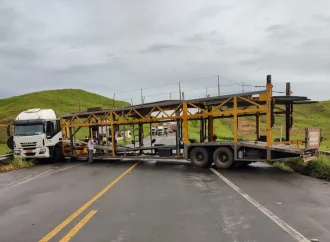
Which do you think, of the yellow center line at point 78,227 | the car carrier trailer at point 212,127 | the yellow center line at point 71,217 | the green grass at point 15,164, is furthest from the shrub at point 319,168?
the green grass at point 15,164

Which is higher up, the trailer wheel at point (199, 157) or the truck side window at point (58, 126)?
the truck side window at point (58, 126)

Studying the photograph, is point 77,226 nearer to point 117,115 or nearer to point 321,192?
point 321,192

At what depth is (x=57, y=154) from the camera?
2180 cm

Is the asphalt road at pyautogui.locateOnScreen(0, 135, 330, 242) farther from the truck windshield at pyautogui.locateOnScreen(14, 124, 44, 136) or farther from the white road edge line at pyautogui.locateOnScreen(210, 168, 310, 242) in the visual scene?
the truck windshield at pyautogui.locateOnScreen(14, 124, 44, 136)

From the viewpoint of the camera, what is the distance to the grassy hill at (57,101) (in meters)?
86.1

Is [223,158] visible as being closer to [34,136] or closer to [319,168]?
[319,168]

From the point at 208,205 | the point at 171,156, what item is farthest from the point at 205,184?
the point at 171,156

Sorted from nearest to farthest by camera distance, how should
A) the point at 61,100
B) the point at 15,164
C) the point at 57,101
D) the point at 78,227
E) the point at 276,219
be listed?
the point at 78,227, the point at 276,219, the point at 15,164, the point at 57,101, the point at 61,100

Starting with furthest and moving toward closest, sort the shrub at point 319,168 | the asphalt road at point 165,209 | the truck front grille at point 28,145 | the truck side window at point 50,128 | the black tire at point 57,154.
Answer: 1. the black tire at point 57,154
2. the truck side window at point 50,128
3. the truck front grille at point 28,145
4. the shrub at point 319,168
5. the asphalt road at point 165,209

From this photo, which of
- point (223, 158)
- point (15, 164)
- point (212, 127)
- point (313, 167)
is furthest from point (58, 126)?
point (313, 167)

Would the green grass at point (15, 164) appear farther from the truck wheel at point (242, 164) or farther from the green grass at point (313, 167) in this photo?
the green grass at point (313, 167)

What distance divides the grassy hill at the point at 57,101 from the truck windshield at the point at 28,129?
57.0 meters

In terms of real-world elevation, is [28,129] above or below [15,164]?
above

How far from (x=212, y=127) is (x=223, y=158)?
256cm
